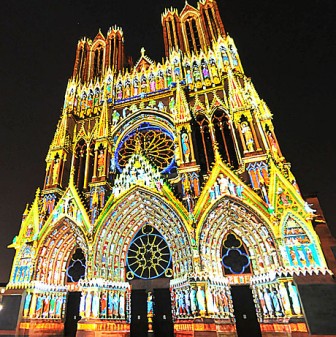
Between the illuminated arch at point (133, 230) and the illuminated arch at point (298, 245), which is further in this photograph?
the illuminated arch at point (133, 230)

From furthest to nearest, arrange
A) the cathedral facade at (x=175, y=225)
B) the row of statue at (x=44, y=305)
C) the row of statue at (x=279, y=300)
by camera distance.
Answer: the row of statue at (x=44, y=305) → the cathedral facade at (x=175, y=225) → the row of statue at (x=279, y=300)

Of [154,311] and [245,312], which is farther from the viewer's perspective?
[154,311]

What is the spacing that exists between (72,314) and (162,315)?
15.3ft

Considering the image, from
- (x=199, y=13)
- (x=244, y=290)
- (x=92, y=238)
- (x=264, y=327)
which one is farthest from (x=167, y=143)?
(x=199, y=13)

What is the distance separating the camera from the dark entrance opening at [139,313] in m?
11.9

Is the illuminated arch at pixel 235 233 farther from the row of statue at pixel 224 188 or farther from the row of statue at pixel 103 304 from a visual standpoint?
the row of statue at pixel 103 304

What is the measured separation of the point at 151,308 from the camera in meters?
11.5

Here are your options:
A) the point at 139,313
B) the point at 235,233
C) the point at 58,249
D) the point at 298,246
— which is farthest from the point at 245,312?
the point at 58,249

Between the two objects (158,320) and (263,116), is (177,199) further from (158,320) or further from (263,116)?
(263,116)

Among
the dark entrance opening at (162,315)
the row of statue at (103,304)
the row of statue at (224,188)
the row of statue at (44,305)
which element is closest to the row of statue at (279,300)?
the row of statue at (224,188)

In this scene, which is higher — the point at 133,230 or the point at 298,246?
the point at 133,230

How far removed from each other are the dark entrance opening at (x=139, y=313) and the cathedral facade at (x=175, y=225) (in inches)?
2.0

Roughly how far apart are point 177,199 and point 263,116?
7.33 meters

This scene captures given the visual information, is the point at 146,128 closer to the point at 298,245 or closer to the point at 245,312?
the point at 298,245
